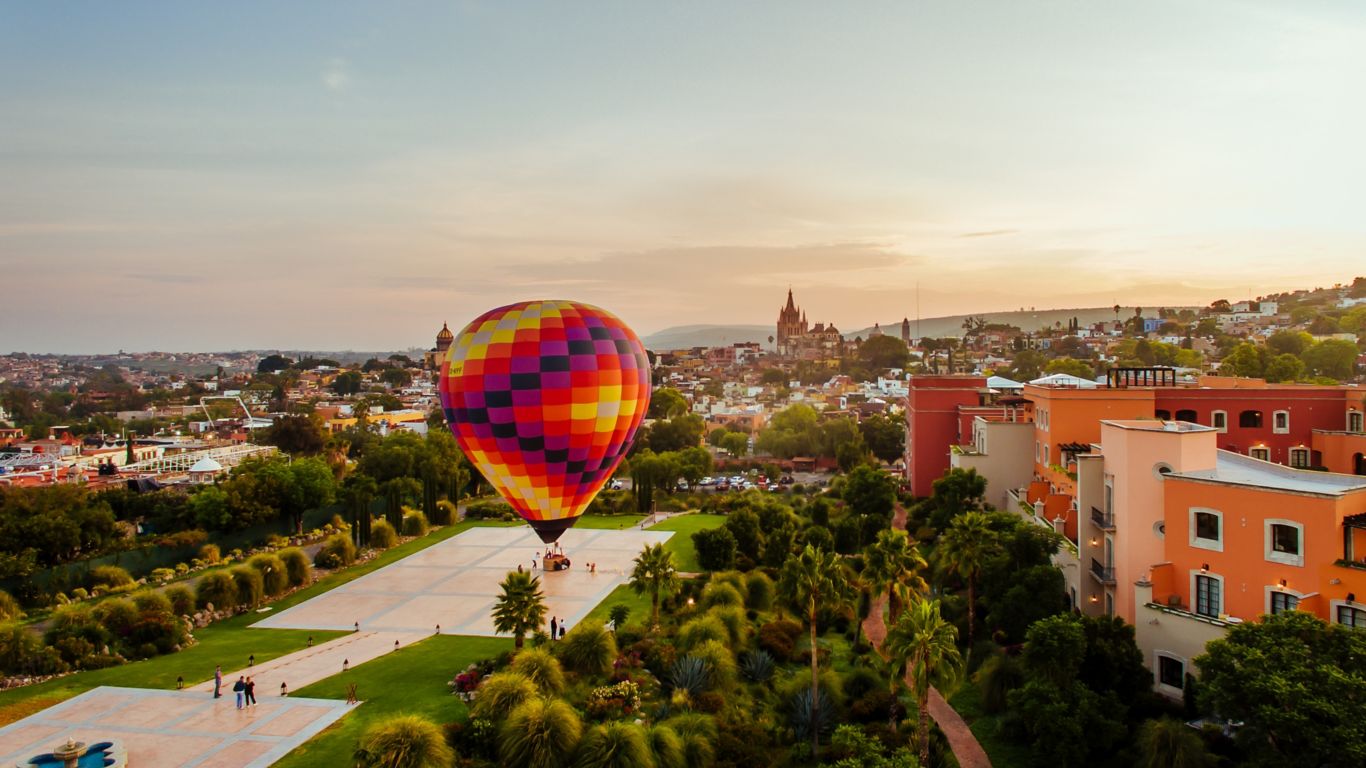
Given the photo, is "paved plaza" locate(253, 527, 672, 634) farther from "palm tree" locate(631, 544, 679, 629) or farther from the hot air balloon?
the hot air balloon

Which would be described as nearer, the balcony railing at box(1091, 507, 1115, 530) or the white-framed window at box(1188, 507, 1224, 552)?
the white-framed window at box(1188, 507, 1224, 552)

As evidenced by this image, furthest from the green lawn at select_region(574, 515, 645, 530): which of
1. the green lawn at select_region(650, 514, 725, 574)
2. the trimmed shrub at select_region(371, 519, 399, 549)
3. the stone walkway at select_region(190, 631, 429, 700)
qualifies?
the stone walkway at select_region(190, 631, 429, 700)

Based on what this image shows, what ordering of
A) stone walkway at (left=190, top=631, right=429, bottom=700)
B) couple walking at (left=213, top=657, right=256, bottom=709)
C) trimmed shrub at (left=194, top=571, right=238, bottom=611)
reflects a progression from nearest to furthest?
1. couple walking at (left=213, top=657, right=256, bottom=709)
2. stone walkway at (left=190, top=631, right=429, bottom=700)
3. trimmed shrub at (left=194, top=571, right=238, bottom=611)

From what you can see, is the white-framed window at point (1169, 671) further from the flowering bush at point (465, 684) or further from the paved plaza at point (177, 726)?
the paved plaza at point (177, 726)

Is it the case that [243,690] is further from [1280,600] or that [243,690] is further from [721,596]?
[1280,600]

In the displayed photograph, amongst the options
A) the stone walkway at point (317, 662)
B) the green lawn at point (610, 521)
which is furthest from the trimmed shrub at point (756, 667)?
the green lawn at point (610, 521)

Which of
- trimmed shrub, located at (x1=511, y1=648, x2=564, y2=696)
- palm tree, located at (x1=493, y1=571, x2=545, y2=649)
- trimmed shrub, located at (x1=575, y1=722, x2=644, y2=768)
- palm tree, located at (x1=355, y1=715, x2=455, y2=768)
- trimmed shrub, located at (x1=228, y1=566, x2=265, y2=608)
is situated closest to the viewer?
palm tree, located at (x1=355, y1=715, x2=455, y2=768)

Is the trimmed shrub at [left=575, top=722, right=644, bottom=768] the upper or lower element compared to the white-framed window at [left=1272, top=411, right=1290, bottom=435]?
lower
